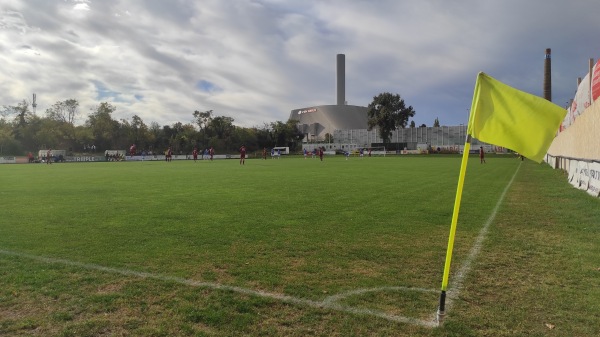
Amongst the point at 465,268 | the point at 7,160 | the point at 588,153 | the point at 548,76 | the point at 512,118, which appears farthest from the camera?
the point at 548,76

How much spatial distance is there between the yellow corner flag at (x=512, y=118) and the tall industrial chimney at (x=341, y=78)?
Result: 165017mm

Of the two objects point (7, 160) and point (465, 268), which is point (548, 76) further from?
point (7, 160)

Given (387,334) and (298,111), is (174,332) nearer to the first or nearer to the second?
(387,334)

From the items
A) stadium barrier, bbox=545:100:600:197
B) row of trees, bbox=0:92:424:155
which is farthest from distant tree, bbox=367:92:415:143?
stadium barrier, bbox=545:100:600:197

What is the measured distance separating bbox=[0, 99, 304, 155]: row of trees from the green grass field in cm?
8315

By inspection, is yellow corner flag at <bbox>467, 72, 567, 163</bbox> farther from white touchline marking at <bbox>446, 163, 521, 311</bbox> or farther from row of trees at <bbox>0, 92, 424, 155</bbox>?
row of trees at <bbox>0, 92, 424, 155</bbox>

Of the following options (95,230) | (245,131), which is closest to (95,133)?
(245,131)

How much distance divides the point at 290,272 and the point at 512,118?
10.7 feet

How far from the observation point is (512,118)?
4023 millimetres

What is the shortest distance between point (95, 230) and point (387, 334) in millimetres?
6529

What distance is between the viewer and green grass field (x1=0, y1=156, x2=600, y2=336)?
3.85m

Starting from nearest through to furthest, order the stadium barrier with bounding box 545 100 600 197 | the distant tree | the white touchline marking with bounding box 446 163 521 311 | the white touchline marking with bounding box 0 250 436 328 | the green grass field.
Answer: the green grass field < the white touchline marking with bounding box 0 250 436 328 < the white touchline marking with bounding box 446 163 521 311 < the stadium barrier with bounding box 545 100 600 197 < the distant tree

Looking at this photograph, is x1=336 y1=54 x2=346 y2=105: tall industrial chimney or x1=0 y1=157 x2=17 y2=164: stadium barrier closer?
x1=0 y1=157 x2=17 y2=164: stadium barrier

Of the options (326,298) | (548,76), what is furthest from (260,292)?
(548,76)
